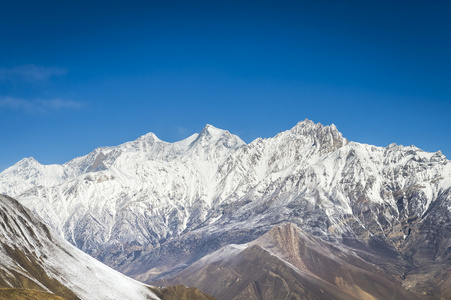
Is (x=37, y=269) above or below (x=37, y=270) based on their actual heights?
above

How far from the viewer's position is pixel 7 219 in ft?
635

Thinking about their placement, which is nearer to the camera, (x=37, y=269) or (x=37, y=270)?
(x=37, y=270)

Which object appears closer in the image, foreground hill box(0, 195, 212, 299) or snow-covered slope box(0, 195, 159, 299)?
foreground hill box(0, 195, 212, 299)

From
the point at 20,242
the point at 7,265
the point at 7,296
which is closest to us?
the point at 7,296

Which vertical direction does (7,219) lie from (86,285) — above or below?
above

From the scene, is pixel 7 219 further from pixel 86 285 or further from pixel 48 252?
pixel 86 285

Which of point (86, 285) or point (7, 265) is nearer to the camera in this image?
point (7, 265)

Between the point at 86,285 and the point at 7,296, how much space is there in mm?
57072

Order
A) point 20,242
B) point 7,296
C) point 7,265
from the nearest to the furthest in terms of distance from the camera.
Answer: point 7,296 → point 7,265 → point 20,242

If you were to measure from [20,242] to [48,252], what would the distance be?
41.2 feet

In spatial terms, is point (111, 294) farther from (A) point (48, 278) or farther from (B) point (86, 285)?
(A) point (48, 278)

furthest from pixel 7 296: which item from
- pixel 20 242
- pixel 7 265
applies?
pixel 20 242

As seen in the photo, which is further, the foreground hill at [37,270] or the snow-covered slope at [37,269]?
the snow-covered slope at [37,269]

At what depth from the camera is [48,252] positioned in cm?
19750
